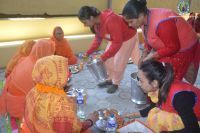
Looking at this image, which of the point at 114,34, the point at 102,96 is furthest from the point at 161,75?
the point at 102,96

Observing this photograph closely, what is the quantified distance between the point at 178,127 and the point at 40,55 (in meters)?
1.39

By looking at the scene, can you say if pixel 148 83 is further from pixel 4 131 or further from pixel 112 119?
pixel 4 131

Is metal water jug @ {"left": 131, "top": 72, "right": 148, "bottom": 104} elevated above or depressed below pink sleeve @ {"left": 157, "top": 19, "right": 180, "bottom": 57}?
below

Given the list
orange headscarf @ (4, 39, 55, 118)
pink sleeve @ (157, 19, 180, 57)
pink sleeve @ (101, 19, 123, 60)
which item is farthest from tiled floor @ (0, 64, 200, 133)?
pink sleeve @ (157, 19, 180, 57)

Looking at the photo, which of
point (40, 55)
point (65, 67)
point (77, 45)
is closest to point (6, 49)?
point (77, 45)

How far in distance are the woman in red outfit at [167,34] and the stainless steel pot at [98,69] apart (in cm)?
92

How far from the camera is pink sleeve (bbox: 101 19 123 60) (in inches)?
112

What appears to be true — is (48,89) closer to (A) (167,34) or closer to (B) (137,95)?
(A) (167,34)

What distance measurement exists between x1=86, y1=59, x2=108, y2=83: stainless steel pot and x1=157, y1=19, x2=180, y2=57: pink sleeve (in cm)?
116

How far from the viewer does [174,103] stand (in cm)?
152

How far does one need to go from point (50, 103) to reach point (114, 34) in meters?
1.62

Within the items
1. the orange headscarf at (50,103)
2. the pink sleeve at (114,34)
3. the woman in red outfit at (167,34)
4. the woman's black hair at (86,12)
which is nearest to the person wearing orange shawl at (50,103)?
the orange headscarf at (50,103)

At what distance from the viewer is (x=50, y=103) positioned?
4.60 ft

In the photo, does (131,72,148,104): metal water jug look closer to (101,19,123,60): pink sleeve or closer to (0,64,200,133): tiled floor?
(0,64,200,133): tiled floor
